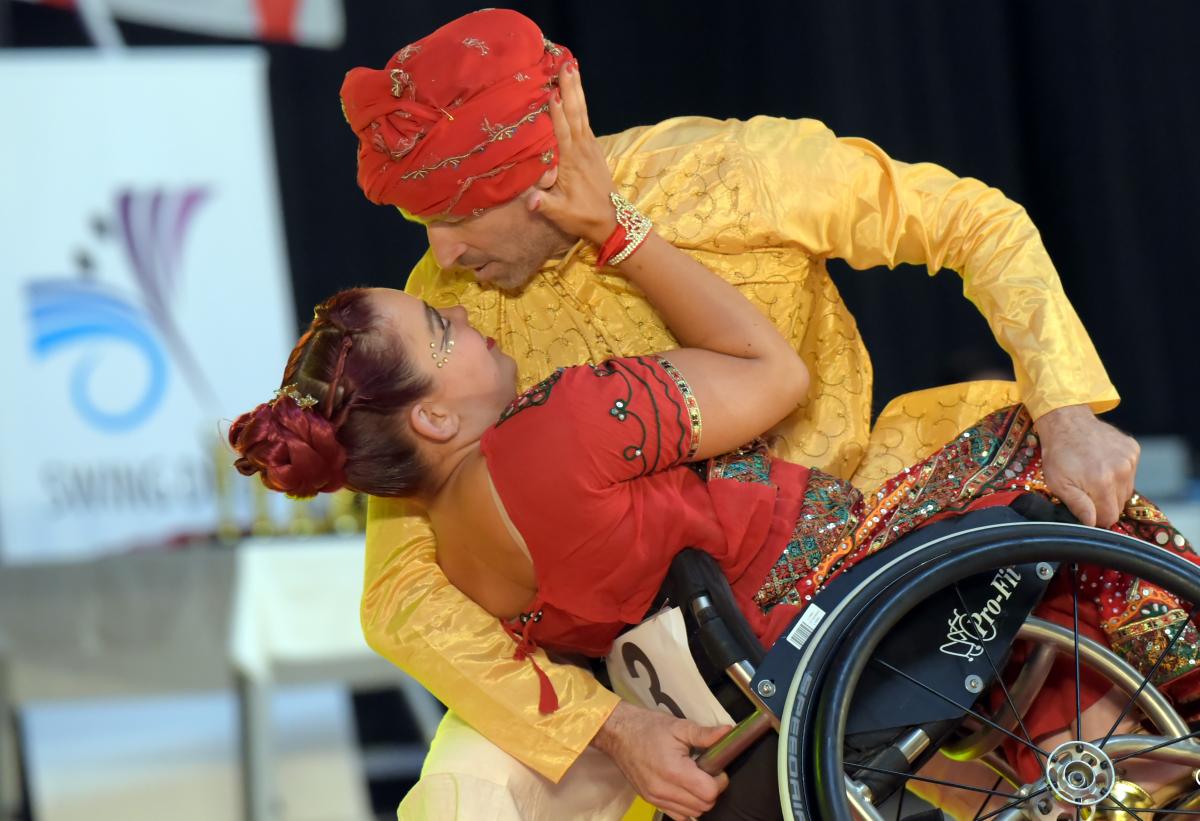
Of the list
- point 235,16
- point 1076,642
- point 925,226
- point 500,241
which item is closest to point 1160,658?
point 1076,642

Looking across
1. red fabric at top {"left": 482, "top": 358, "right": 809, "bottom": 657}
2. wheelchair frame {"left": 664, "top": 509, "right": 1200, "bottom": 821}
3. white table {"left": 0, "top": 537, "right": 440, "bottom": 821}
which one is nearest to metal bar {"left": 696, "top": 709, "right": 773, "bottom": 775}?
wheelchair frame {"left": 664, "top": 509, "right": 1200, "bottom": 821}

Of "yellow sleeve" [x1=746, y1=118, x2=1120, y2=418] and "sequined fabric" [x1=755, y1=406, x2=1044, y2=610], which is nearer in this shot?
"sequined fabric" [x1=755, y1=406, x2=1044, y2=610]

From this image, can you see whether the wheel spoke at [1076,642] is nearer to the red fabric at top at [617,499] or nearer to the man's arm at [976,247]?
the man's arm at [976,247]

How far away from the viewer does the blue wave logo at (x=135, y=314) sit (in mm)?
3982

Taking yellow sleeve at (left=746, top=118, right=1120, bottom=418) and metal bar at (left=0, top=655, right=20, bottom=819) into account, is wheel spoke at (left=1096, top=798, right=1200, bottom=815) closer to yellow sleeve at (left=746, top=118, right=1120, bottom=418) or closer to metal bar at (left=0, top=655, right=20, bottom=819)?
yellow sleeve at (left=746, top=118, right=1120, bottom=418)

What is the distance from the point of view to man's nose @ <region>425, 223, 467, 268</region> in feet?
5.71

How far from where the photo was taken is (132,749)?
3898 mm

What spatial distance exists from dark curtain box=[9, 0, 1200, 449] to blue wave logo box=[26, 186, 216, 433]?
431 millimetres

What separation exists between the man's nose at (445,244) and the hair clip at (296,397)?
0.24 m

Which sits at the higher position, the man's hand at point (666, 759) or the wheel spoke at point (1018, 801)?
the wheel spoke at point (1018, 801)

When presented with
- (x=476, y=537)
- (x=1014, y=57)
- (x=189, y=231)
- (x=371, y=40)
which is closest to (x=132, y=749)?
(x=189, y=231)

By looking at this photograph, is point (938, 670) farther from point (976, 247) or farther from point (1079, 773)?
point (976, 247)

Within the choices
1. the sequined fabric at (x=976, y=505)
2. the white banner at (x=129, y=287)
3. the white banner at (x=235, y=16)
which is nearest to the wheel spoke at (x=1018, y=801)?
the sequined fabric at (x=976, y=505)

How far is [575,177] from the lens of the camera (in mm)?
1690
